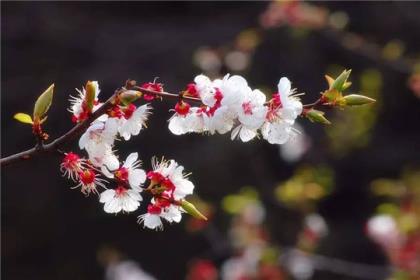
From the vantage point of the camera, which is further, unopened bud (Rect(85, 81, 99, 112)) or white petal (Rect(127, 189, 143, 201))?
white petal (Rect(127, 189, 143, 201))

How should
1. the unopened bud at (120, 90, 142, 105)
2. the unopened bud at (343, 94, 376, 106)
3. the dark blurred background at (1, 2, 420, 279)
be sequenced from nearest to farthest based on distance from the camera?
the unopened bud at (120, 90, 142, 105) < the unopened bud at (343, 94, 376, 106) < the dark blurred background at (1, 2, 420, 279)

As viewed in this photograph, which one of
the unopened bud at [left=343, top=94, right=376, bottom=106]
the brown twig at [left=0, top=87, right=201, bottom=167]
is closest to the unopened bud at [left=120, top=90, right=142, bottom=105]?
the brown twig at [left=0, top=87, right=201, bottom=167]

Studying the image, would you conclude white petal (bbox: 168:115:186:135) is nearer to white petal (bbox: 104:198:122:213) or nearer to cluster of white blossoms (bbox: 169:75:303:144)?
cluster of white blossoms (bbox: 169:75:303:144)

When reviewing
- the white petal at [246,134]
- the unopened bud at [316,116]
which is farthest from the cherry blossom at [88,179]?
the unopened bud at [316,116]

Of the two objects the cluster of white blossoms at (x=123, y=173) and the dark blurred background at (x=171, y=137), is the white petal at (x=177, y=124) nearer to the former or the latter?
the cluster of white blossoms at (x=123, y=173)

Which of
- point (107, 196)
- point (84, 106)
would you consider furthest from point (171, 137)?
point (84, 106)

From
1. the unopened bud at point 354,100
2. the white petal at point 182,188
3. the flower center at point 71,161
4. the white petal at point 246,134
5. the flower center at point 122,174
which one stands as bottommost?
the flower center at point 71,161

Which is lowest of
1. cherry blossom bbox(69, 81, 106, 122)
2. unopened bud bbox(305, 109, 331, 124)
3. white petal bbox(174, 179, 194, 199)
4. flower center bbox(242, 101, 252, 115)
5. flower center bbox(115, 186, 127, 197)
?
flower center bbox(115, 186, 127, 197)

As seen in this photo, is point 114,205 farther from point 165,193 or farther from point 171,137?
point 171,137

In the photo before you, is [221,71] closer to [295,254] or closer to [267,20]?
[267,20]
